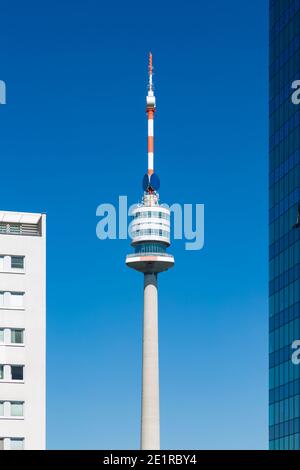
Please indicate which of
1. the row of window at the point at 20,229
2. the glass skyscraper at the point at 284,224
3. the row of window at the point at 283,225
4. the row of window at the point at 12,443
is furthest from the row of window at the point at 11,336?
the row of window at the point at 283,225

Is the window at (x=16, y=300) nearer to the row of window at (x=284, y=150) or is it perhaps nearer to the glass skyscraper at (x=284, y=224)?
the glass skyscraper at (x=284, y=224)

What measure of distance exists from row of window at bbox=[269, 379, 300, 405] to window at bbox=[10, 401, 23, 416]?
56.2 meters

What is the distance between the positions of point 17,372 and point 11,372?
17.4 inches

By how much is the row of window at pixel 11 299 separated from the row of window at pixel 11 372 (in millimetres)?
4388

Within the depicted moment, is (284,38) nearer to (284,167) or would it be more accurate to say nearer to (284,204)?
(284,167)

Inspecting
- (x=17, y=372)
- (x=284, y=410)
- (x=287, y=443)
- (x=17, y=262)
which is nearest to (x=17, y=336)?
(x=17, y=372)

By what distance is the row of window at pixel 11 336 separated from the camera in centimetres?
8612

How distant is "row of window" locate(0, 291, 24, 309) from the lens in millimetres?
87125

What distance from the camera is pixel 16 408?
3346 inches
